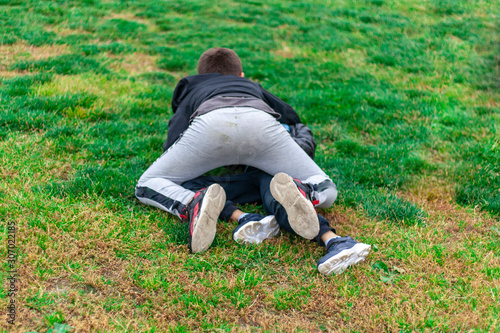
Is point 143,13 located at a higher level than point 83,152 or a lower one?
higher

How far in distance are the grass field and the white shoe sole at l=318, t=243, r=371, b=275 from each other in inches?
3.2

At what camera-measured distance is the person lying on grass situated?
3.09 m

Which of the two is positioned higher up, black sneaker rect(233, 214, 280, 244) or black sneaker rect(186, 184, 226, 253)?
black sneaker rect(186, 184, 226, 253)

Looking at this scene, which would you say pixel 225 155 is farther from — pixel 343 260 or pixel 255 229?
pixel 343 260

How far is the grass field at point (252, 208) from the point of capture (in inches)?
104

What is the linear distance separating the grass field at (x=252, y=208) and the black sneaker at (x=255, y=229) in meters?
0.08

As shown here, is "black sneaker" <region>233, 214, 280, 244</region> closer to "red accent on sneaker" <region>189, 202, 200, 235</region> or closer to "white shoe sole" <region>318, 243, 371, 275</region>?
"red accent on sneaker" <region>189, 202, 200, 235</region>

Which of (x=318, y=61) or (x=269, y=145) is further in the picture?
(x=318, y=61)

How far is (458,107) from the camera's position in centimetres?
636

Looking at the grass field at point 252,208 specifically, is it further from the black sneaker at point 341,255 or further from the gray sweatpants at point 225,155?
the gray sweatpants at point 225,155

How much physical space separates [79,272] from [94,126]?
278 centimetres

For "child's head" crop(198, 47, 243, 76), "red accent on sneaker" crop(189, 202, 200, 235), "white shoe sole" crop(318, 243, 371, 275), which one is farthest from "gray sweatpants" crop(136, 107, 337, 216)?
"child's head" crop(198, 47, 243, 76)

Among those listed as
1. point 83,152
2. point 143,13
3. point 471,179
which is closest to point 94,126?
point 83,152

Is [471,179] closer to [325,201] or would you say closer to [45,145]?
[325,201]
